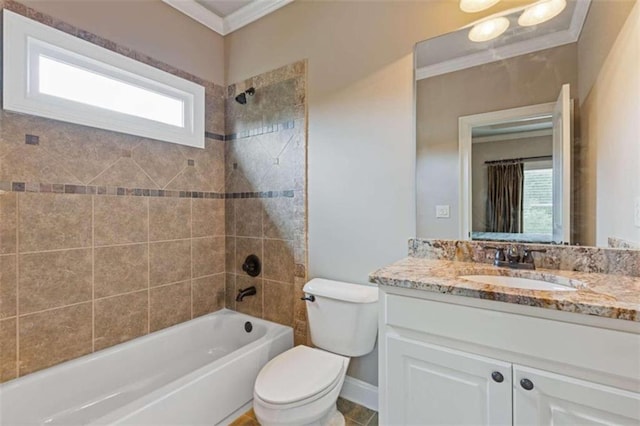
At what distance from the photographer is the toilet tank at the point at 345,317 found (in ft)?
5.29

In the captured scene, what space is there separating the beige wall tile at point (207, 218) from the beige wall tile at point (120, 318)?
0.56 meters

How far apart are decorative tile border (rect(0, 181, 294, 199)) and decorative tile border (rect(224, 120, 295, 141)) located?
0.44 m

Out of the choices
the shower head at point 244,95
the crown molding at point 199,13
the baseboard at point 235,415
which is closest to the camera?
the baseboard at point 235,415

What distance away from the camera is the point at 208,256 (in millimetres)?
2326

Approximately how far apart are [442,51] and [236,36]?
5.22ft

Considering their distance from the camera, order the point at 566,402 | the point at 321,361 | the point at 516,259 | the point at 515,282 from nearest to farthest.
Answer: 1. the point at 566,402
2. the point at 515,282
3. the point at 516,259
4. the point at 321,361

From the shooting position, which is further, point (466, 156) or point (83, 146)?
point (83, 146)

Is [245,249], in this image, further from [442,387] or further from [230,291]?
[442,387]

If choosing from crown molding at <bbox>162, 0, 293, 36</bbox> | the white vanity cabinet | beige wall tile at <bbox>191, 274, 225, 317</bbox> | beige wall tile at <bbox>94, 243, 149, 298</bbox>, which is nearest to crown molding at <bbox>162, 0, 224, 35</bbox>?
crown molding at <bbox>162, 0, 293, 36</bbox>

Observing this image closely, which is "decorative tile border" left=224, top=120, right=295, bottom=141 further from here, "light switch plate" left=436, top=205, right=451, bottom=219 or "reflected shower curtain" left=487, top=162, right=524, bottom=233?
"reflected shower curtain" left=487, top=162, right=524, bottom=233

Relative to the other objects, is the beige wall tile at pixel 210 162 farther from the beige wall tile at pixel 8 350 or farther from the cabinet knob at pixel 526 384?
the cabinet knob at pixel 526 384

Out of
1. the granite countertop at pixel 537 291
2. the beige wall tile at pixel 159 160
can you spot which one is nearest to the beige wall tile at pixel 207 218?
the beige wall tile at pixel 159 160

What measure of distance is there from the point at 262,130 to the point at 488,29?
147cm

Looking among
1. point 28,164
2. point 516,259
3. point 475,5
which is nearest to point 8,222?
point 28,164
